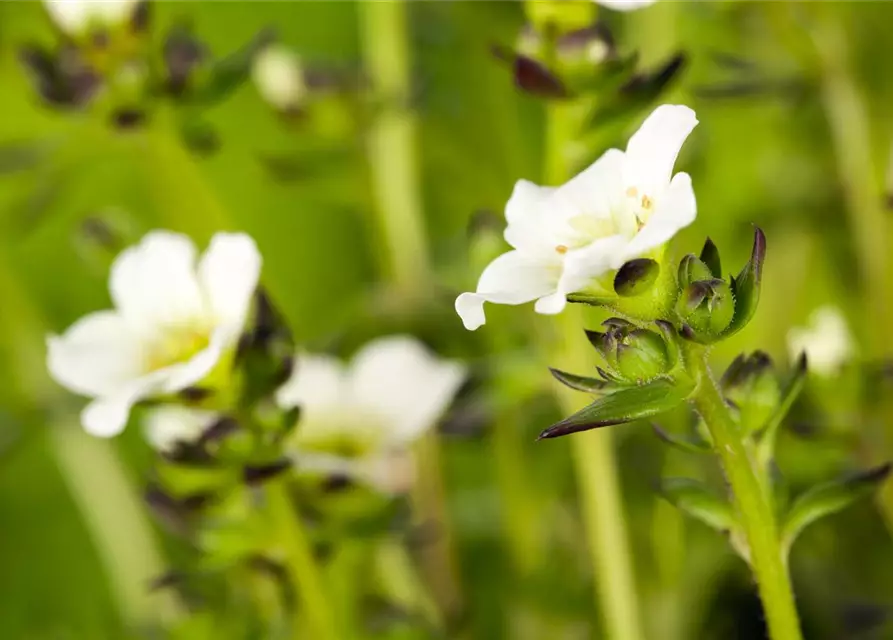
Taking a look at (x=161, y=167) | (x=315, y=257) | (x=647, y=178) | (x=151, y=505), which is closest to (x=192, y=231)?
(x=161, y=167)

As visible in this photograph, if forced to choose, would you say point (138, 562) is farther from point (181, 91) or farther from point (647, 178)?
point (647, 178)

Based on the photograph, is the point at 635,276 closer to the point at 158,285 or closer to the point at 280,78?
the point at 158,285

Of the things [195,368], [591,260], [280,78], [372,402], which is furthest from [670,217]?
[280,78]

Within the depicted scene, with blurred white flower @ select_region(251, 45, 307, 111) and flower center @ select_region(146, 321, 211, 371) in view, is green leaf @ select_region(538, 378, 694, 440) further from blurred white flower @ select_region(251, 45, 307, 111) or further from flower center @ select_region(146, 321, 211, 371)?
blurred white flower @ select_region(251, 45, 307, 111)

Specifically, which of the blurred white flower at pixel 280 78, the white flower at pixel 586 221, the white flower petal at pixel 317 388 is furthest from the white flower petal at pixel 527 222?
the blurred white flower at pixel 280 78

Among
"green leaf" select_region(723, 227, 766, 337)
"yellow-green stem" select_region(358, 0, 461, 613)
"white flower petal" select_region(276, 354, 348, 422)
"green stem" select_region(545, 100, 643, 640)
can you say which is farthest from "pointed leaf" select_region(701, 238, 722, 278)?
"yellow-green stem" select_region(358, 0, 461, 613)
